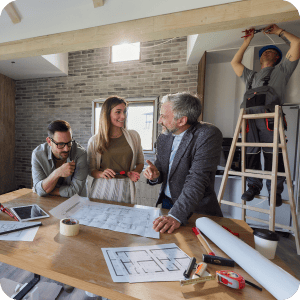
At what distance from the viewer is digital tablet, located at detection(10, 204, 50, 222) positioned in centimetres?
105

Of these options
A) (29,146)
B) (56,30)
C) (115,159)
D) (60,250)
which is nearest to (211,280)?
(60,250)

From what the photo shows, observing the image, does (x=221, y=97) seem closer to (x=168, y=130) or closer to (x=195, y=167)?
(x=168, y=130)

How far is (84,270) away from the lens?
0.65 meters

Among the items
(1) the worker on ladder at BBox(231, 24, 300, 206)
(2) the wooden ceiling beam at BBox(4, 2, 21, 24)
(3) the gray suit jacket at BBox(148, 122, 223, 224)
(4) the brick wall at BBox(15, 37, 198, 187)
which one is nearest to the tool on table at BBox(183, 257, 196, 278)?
(3) the gray suit jacket at BBox(148, 122, 223, 224)

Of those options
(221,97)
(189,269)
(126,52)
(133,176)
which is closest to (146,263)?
(189,269)

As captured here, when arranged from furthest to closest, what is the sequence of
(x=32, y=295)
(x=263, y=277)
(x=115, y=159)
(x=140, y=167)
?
(x=140, y=167) → (x=115, y=159) → (x=32, y=295) → (x=263, y=277)

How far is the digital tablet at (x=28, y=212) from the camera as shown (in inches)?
41.3

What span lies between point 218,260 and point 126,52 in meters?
4.23

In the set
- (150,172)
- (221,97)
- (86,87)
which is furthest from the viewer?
(86,87)

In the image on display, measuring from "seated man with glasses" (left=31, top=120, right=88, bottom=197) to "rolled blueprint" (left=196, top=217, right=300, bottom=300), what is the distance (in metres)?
1.09

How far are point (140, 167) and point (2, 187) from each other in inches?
173

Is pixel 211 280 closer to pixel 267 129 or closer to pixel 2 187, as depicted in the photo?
pixel 267 129

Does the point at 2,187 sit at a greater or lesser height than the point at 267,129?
lesser

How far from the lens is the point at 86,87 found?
4195 millimetres
